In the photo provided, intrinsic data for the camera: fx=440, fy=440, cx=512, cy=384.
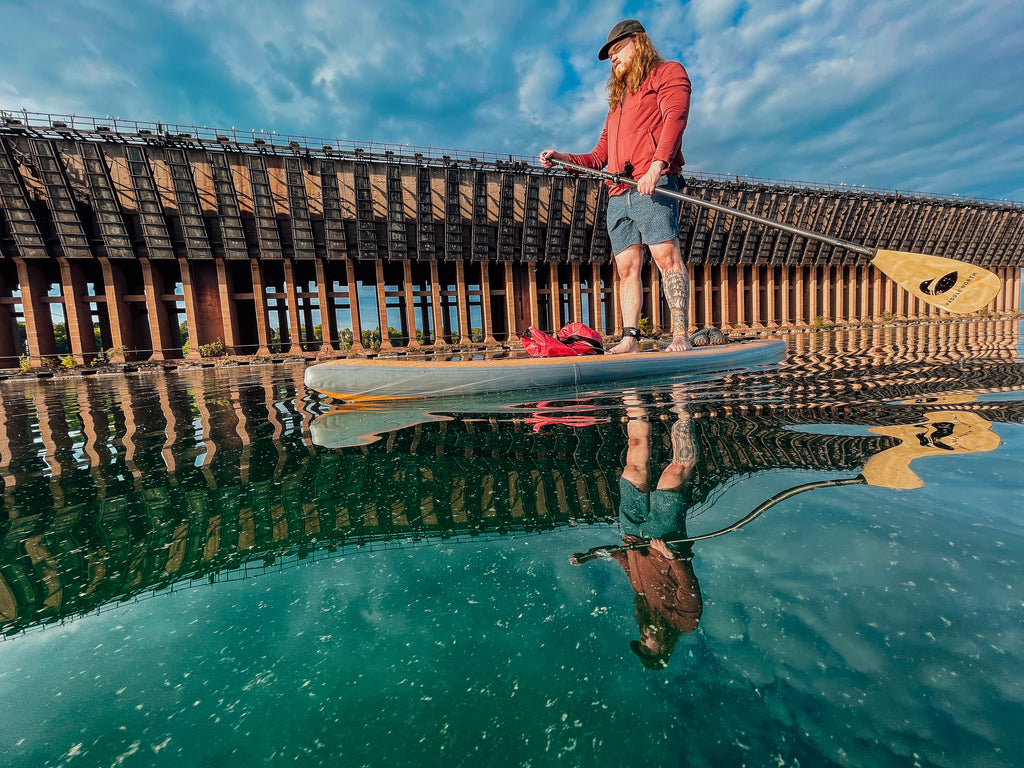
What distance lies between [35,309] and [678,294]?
2966cm

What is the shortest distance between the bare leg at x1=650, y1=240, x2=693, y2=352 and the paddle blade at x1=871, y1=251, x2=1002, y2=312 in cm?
209

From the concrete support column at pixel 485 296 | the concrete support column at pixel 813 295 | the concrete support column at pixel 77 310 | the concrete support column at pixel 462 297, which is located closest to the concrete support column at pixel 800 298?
the concrete support column at pixel 813 295

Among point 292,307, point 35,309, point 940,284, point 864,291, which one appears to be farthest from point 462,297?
point 864,291

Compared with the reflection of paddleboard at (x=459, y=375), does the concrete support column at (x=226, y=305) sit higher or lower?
higher

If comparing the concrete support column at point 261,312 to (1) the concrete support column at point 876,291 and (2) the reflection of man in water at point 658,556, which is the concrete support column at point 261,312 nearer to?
(2) the reflection of man in water at point 658,556

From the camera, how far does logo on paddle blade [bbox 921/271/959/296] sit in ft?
15.3

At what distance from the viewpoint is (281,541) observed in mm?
1595

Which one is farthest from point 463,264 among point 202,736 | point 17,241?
point 202,736

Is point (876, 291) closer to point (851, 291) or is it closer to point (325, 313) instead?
point (851, 291)

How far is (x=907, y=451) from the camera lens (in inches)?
84.7

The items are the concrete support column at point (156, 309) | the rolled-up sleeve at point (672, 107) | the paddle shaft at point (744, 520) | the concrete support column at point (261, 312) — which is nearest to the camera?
the paddle shaft at point (744, 520)

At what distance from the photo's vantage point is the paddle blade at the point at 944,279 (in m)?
4.56

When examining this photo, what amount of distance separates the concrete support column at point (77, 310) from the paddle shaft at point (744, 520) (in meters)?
28.4

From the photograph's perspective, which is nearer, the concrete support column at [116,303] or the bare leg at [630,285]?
the bare leg at [630,285]
